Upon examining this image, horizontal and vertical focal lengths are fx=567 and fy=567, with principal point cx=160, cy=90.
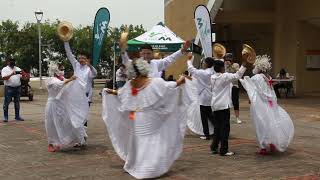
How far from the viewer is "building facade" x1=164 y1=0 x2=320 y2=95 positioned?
26.8 metres

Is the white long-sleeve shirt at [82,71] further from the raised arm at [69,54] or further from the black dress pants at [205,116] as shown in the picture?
the black dress pants at [205,116]

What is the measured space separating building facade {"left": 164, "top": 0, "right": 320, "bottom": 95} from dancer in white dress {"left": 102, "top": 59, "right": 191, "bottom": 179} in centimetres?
1810

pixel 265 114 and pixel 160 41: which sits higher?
pixel 160 41

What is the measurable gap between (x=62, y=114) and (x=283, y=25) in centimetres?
1924

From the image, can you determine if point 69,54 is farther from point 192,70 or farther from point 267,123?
point 267,123

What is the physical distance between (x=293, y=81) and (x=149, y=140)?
19442 millimetres

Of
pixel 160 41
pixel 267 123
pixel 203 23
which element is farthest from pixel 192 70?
pixel 160 41

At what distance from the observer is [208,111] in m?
11.6

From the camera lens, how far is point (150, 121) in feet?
26.6

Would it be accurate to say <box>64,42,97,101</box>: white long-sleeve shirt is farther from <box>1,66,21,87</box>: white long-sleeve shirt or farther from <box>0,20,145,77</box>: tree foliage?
<box>0,20,145,77</box>: tree foliage

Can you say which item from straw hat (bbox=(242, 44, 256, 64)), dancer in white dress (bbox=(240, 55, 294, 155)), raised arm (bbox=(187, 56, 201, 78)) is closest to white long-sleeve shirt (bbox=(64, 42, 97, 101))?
raised arm (bbox=(187, 56, 201, 78))

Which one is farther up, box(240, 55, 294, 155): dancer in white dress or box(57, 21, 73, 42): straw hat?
box(57, 21, 73, 42): straw hat

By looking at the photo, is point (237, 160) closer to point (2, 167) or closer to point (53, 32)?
point (2, 167)

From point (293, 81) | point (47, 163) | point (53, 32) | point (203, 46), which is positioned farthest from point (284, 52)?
point (53, 32)
